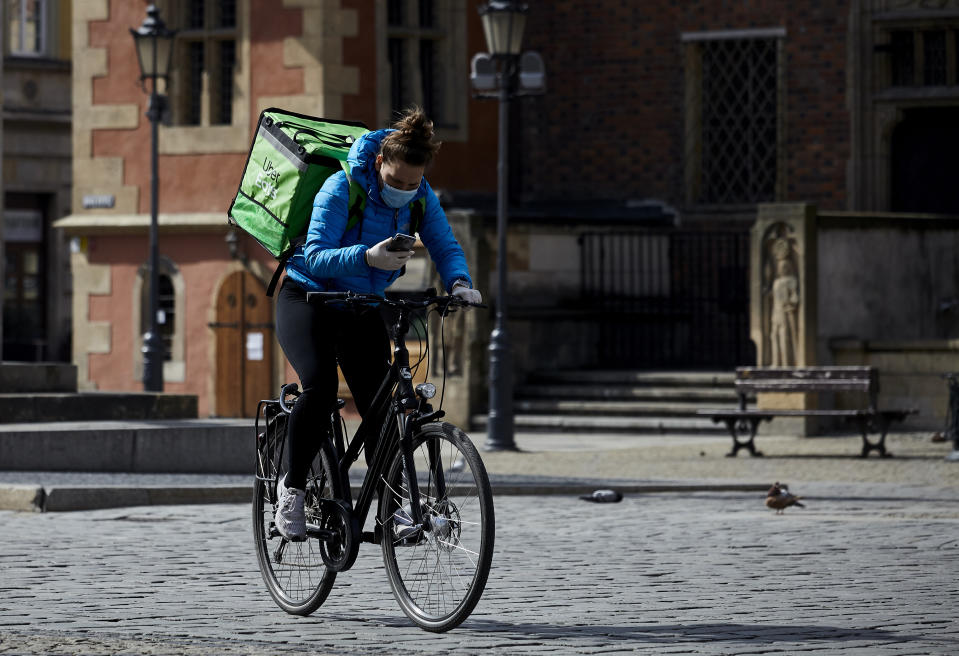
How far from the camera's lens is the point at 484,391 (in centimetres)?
2098

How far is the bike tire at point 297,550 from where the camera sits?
705cm

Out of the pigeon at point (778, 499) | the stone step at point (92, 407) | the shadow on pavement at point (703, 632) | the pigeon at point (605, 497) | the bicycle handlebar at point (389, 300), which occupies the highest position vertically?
the bicycle handlebar at point (389, 300)

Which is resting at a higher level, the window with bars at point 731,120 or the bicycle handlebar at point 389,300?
the window with bars at point 731,120

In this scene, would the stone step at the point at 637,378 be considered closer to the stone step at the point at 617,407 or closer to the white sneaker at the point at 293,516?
the stone step at the point at 617,407

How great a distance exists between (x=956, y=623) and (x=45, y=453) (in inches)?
323

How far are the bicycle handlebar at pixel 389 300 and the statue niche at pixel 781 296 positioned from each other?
1319 cm

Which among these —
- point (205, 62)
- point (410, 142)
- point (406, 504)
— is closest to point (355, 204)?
point (410, 142)

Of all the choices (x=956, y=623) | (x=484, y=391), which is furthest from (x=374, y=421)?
(x=484, y=391)

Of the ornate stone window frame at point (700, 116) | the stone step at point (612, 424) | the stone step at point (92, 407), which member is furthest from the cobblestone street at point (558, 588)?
the ornate stone window frame at point (700, 116)

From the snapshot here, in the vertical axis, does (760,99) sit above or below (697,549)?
above

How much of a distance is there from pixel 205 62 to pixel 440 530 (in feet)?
60.6

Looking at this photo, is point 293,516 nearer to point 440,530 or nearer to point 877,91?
point 440,530

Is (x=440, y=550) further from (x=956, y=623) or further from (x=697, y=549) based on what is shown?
(x=697, y=549)

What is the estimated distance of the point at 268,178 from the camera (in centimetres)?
715
